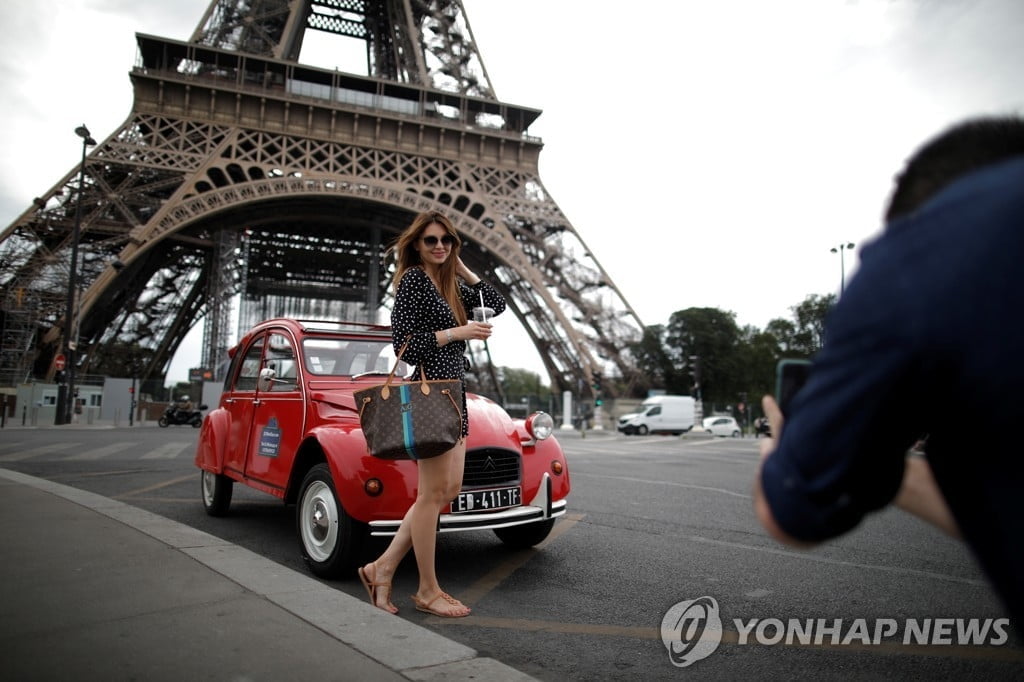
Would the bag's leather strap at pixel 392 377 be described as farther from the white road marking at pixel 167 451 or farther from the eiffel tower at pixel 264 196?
the eiffel tower at pixel 264 196

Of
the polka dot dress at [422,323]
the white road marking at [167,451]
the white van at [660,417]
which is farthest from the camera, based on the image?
the white van at [660,417]

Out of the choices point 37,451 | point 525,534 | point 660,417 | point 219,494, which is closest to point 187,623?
point 525,534

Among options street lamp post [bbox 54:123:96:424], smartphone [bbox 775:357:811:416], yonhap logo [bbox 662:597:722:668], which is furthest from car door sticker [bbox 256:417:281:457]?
street lamp post [bbox 54:123:96:424]

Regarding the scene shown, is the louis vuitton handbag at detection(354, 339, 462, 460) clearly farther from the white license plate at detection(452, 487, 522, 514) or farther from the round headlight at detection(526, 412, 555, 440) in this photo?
the round headlight at detection(526, 412, 555, 440)

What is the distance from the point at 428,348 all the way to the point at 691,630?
161 cm

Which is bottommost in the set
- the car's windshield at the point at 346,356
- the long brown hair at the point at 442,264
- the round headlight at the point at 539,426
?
the round headlight at the point at 539,426

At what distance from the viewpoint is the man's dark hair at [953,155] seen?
90cm

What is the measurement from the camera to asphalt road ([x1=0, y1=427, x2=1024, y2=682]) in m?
2.56

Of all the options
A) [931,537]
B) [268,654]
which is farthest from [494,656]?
[931,537]

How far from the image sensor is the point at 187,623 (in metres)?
2.42

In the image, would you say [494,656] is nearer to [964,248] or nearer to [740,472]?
[964,248]

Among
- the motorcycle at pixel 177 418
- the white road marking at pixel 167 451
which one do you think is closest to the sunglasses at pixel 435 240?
the white road marking at pixel 167 451

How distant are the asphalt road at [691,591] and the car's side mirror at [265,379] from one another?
1021 mm

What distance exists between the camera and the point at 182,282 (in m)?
33.4
